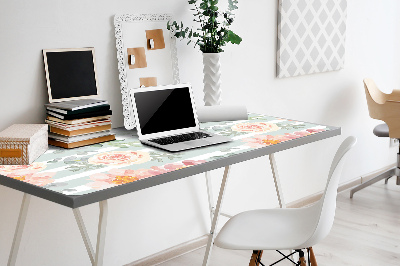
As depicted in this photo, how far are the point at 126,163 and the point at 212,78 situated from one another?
2.88 feet

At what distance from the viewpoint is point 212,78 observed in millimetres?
2740

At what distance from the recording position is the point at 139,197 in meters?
2.88

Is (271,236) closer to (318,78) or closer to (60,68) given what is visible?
(60,68)

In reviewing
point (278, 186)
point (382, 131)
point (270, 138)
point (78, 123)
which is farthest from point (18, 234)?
point (382, 131)

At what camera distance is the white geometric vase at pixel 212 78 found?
9.00 ft

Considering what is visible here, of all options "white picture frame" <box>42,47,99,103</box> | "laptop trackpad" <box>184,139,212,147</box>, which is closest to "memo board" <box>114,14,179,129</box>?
"white picture frame" <box>42,47,99,103</box>

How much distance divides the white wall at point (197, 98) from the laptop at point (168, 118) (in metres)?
0.30

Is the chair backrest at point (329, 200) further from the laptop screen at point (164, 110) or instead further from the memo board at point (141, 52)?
the memo board at point (141, 52)

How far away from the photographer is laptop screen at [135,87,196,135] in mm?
2371

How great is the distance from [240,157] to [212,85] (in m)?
0.71

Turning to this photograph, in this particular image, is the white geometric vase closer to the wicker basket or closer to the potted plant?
the potted plant

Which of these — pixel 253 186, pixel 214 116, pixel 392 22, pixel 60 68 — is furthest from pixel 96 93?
pixel 392 22

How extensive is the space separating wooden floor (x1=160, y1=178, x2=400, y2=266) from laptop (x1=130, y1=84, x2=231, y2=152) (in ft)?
2.97

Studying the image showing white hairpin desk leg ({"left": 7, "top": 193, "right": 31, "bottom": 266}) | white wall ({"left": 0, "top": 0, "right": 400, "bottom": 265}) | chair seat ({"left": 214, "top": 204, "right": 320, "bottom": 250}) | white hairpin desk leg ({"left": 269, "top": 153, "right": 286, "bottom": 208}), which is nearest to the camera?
chair seat ({"left": 214, "top": 204, "right": 320, "bottom": 250})
